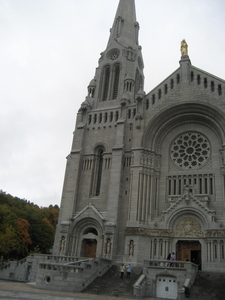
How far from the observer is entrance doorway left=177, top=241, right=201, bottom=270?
30020 millimetres

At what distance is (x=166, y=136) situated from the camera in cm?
3625

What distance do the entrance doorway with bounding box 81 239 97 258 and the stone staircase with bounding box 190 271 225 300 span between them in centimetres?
1178

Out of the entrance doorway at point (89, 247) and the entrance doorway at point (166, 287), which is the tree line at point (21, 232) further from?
the entrance doorway at point (166, 287)

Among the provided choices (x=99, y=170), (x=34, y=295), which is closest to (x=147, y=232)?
(x=99, y=170)

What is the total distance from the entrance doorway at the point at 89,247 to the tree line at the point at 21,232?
1845 cm

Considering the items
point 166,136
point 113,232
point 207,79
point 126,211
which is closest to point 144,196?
point 126,211

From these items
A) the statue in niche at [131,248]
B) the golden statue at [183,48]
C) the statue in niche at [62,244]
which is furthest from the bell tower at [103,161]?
the golden statue at [183,48]

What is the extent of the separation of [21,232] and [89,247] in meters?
24.2

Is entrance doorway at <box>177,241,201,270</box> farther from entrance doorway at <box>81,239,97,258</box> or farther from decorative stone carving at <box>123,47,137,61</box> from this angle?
decorative stone carving at <box>123,47,137,61</box>

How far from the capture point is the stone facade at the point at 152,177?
30.5m

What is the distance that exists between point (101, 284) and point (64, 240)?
9.67 metres

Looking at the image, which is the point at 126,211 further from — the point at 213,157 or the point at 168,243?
the point at 213,157

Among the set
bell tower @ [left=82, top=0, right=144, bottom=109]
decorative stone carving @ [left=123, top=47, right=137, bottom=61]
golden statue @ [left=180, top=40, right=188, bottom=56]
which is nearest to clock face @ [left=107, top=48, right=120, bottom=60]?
bell tower @ [left=82, top=0, right=144, bottom=109]

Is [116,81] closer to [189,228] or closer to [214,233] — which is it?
[189,228]
